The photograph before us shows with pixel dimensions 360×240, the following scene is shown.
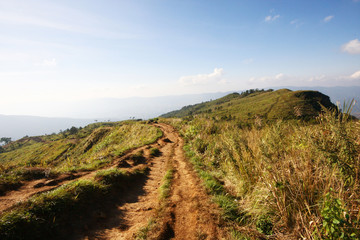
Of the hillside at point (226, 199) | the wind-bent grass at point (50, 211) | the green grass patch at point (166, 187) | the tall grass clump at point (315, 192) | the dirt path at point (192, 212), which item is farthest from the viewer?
the green grass patch at point (166, 187)

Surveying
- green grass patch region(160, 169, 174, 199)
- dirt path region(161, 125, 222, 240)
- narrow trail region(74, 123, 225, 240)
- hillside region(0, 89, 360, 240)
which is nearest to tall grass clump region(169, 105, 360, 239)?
hillside region(0, 89, 360, 240)

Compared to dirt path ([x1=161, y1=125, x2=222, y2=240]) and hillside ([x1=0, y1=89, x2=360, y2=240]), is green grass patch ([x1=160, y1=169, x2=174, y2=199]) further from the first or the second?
dirt path ([x1=161, y1=125, x2=222, y2=240])

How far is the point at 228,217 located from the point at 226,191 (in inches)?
67.7

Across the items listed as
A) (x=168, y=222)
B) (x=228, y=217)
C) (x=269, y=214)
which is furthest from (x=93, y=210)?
(x=269, y=214)

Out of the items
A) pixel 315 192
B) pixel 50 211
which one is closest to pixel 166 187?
pixel 50 211

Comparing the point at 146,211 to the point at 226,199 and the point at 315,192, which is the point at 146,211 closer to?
the point at 226,199

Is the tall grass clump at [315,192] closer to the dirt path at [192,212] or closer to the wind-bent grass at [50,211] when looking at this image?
the dirt path at [192,212]

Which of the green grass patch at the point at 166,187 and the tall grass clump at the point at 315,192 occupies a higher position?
the tall grass clump at the point at 315,192

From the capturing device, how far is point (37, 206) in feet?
14.5

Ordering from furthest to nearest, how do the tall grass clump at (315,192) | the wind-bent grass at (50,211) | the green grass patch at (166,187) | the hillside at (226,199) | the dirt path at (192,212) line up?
1. the green grass patch at (166,187)
2. the dirt path at (192,212)
3. the wind-bent grass at (50,211)
4. the hillside at (226,199)
5. the tall grass clump at (315,192)

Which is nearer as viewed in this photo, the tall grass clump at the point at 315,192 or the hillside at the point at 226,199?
the tall grass clump at the point at 315,192

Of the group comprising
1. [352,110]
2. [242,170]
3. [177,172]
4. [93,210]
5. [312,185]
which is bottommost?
[177,172]

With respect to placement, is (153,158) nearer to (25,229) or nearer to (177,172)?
(177,172)

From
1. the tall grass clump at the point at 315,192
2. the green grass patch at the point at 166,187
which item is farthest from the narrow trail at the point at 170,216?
the tall grass clump at the point at 315,192
